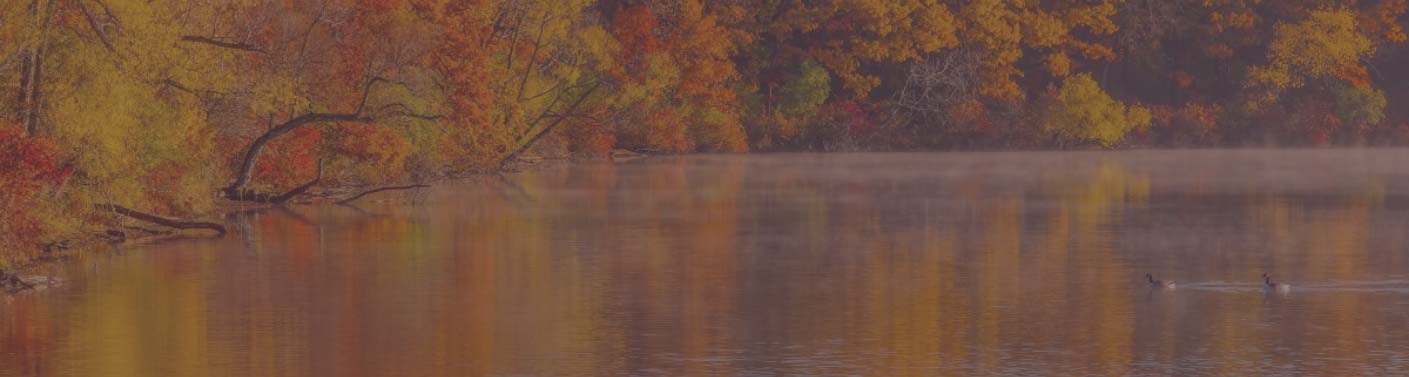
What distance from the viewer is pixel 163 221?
1446 inches

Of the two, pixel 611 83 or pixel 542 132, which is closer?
pixel 542 132

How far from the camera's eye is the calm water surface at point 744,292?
21.1m

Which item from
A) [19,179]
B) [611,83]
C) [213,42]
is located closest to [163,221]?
[213,42]

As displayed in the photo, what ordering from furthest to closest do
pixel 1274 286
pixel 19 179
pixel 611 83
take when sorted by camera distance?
pixel 611 83 < pixel 19 179 < pixel 1274 286

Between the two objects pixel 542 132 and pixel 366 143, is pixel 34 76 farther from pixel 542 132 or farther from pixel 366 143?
pixel 542 132

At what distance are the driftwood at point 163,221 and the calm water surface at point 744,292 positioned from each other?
1.42 ft

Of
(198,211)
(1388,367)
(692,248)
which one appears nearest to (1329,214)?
(692,248)

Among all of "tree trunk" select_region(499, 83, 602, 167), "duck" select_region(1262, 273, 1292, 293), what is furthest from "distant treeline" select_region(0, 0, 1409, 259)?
"duck" select_region(1262, 273, 1292, 293)

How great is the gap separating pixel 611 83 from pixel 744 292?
163 feet

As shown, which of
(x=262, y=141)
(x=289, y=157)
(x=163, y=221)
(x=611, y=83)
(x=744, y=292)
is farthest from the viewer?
(x=611, y=83)

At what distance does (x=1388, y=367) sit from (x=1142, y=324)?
3.93 m

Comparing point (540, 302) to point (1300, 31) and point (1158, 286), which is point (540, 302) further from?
point (1300, 31)

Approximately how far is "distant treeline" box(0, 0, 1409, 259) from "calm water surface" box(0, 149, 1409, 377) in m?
1.78

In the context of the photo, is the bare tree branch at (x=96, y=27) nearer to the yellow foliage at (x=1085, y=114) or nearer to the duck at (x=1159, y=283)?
the duck at (x=1159, y=283)
